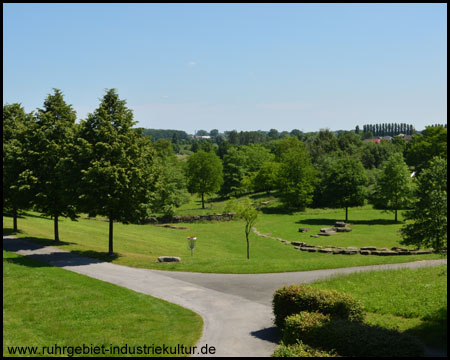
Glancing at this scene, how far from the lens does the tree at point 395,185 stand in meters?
56.7

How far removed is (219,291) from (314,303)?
713cm

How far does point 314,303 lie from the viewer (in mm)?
14188

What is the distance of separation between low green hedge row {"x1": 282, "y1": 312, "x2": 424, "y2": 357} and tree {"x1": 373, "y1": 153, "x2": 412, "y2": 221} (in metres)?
48.9

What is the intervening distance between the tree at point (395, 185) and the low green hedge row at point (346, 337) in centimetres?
4887

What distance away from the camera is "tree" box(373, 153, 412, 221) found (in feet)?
186

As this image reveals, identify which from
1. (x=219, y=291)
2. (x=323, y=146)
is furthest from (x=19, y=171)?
(x=323, y=146)

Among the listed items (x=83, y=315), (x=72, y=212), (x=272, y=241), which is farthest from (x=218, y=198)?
(x=83, y=315)

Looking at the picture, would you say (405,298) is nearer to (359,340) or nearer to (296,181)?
(359,340)

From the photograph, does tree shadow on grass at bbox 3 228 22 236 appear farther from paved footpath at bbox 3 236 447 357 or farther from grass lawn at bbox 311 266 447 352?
grass lawn at bbox 311 266 447 352

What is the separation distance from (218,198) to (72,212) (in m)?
67.7

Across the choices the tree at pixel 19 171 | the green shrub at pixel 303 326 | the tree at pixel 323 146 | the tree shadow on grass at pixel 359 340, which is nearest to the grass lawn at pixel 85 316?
the green shrub at pixel 303 326

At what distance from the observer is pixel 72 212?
104 ft

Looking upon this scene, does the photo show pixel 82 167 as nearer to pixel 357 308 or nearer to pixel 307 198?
pixel 357 308

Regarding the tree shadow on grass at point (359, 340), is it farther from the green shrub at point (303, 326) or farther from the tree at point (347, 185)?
the tree at point (347, 185)
